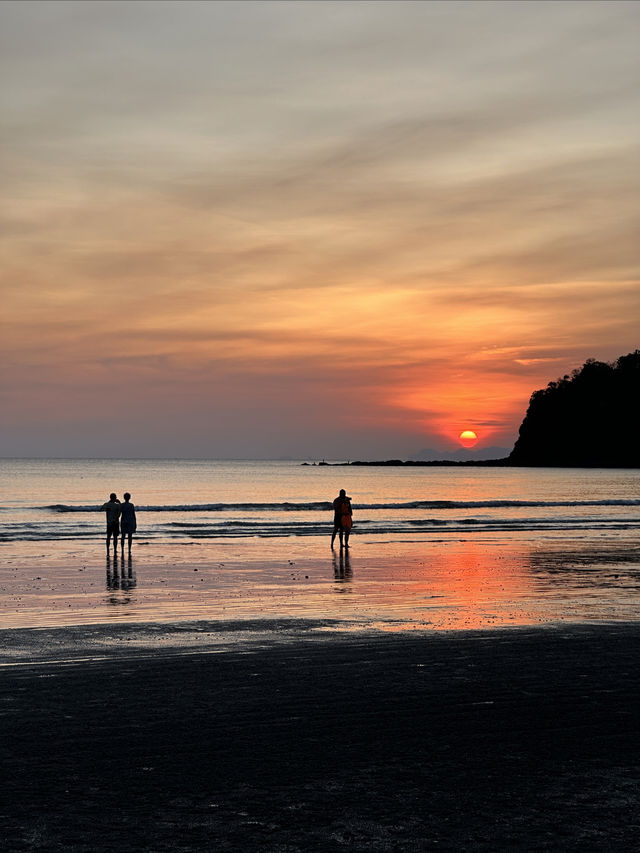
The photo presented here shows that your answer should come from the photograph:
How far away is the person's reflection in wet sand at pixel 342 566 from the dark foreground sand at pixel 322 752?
1073 centimetres

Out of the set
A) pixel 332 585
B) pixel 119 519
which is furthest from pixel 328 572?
pixel 119 519

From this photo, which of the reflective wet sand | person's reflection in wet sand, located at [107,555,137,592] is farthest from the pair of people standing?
person's reflection in wet sand, located at [107,555,137,592]

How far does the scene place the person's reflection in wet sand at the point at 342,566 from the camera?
22.0 meters

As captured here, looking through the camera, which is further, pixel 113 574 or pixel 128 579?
pixel 113 574

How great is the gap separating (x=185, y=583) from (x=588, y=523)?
110 ft

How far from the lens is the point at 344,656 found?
36.7 feet

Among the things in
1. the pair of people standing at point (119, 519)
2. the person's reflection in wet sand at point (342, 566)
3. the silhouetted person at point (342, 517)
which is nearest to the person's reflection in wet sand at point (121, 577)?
the pair of people standing at point (119, 519)

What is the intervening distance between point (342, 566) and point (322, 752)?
17.8 meters

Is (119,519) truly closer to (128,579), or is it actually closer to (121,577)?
(121,577)

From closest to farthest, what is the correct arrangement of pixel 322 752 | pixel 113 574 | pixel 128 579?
1. pixel 322 752
2. pixel 128 579
3. pixel 113 574

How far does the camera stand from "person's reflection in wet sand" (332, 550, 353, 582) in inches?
866

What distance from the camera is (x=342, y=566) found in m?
25.0

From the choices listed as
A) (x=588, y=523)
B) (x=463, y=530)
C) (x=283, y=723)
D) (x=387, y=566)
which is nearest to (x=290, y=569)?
(x=387, y=566)

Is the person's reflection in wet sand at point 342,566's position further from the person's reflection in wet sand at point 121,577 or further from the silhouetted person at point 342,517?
the person's reflection in wet sand at point 121,577
